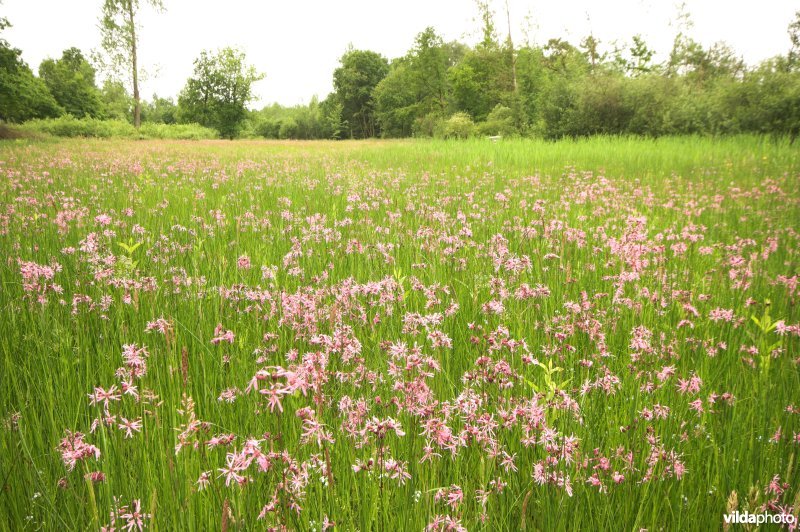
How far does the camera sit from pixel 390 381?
2.36 metres

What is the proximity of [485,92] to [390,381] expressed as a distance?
53.0 meters

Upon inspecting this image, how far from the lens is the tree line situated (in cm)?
1945

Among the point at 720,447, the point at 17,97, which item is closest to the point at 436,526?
the point at 720,447

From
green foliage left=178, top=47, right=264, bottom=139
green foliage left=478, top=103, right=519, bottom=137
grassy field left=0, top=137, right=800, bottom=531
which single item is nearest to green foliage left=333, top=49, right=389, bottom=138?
green foliage left=178, top=47, right=264, bottom=139

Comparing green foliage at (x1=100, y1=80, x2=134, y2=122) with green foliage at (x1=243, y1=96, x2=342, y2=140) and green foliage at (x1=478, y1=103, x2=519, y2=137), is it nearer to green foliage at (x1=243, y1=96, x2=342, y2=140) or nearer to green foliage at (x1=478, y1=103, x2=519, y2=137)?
green foliage at (x1=243, y1=96, x2=342, y2=140)

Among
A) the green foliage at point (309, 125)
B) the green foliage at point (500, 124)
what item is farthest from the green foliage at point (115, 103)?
the green foliage at point (500, 124)

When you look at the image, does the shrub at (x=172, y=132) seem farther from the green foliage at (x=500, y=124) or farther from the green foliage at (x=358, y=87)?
the green foliage at (x=358, y=87)

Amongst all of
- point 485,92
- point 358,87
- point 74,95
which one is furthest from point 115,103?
point 485,92

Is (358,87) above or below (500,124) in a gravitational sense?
above

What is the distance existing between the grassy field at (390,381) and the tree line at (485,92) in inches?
676

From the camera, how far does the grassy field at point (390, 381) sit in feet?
5.15

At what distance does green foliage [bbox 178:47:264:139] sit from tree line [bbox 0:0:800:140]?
5.7 inches

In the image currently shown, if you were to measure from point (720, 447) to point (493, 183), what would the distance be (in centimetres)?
846

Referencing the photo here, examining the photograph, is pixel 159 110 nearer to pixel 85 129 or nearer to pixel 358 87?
pixel 358 87
